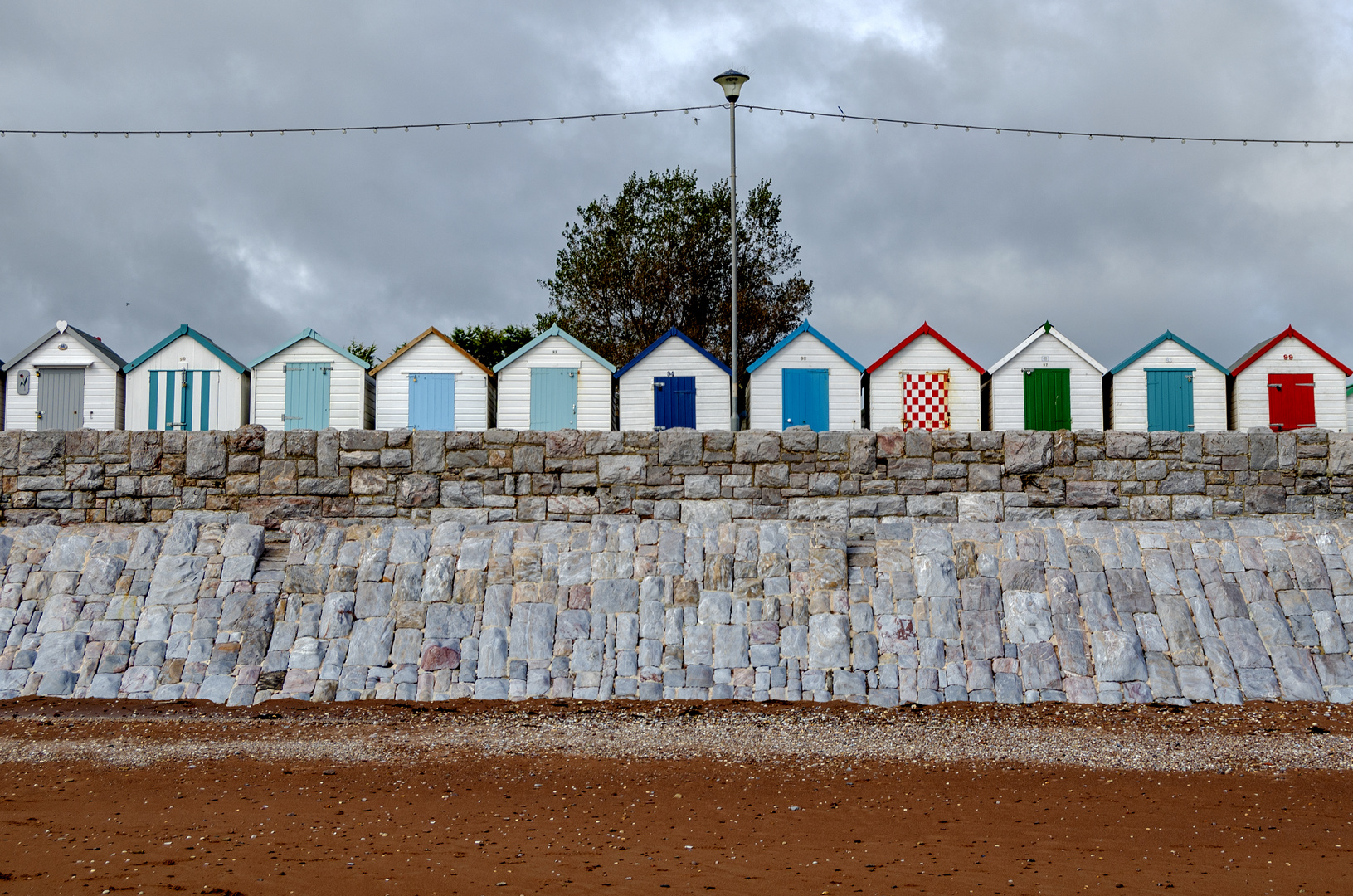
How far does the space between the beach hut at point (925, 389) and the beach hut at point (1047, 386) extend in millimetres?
416

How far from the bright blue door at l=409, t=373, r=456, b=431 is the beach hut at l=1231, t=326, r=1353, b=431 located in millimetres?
12977

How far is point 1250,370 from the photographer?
16188 mm

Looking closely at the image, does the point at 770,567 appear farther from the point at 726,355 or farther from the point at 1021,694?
the point at 726,355

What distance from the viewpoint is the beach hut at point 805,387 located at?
15.9 meters

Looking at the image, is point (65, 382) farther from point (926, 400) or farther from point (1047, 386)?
point (1047, 386)

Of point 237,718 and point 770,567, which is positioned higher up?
point 770,567

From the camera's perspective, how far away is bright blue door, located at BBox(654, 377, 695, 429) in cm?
1619

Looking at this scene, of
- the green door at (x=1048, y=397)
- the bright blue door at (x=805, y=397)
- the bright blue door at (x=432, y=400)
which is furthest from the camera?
the bright blue door at (x=432, y=400)

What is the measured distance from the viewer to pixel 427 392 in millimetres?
16547

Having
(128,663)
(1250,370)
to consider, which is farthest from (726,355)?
(128,663)

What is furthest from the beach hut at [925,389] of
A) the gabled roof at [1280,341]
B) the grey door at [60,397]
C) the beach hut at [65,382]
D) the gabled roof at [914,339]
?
the grey door at [60,397]

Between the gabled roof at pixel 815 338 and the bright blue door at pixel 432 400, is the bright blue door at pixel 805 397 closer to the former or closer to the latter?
the gabled roof at pixel 815 338

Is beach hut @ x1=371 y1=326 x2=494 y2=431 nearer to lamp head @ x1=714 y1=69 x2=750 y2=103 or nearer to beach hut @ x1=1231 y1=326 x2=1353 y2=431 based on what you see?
lamp head @ x1=714 y1=69 x2=750 y2=103

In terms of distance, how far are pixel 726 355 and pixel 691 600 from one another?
16729 millimetres
